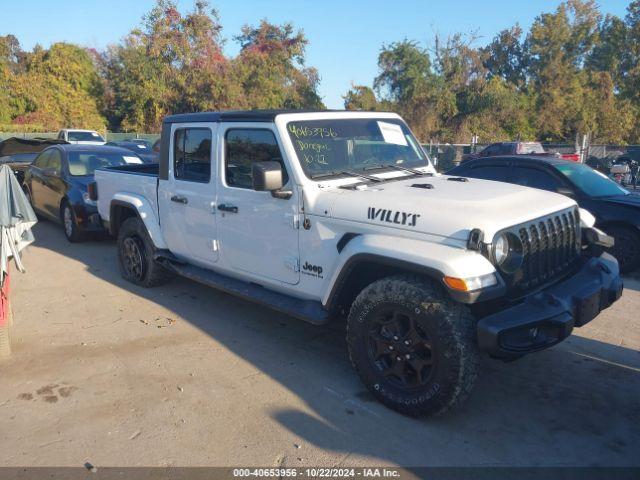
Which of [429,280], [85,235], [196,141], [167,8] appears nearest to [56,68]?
[167,8]

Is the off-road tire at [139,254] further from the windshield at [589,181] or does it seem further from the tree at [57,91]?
the tree at [57,91]

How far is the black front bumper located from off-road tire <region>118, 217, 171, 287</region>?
13.0ft

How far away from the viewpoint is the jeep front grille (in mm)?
3432

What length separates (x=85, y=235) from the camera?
28.4 feet

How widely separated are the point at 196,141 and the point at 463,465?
360cm

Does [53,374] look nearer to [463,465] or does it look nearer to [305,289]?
[305,289]

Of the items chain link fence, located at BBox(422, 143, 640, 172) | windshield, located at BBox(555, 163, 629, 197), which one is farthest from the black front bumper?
chain link fence, located at BBox(422, 143, 640, 172)

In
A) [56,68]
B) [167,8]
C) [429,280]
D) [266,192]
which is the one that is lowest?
[429,280]

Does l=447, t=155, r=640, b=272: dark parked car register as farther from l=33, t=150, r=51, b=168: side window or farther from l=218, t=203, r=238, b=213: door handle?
l=33, t=150, r=51, b=168: side window

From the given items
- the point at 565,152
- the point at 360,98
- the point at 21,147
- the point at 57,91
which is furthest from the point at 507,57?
the point at 21,147

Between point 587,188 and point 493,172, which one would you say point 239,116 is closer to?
point 493,172

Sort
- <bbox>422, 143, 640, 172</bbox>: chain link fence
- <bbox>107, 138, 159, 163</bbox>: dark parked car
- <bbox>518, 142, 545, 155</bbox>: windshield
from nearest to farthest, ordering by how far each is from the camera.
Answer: <bbox>107, 138, 159, 163</bbox>: dark parked car, <bbox>518, 142, 545, 155</bbox>: windshield, <bbox>422, 143, 640, 172</bbox>: chain link fence

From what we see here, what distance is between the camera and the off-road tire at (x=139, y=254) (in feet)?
19.7

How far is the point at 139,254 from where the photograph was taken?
615 cm
